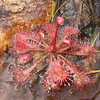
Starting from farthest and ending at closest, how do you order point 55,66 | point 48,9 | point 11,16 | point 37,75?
point 48,9, point 11,16, point 37,75, point 55,66

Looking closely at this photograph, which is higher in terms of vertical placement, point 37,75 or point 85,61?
point 85,61

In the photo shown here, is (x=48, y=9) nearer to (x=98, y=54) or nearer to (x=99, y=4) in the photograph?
(x=99, y=4)

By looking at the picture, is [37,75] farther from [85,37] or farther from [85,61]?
[85,37]

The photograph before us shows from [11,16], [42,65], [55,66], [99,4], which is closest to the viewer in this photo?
[55,66]

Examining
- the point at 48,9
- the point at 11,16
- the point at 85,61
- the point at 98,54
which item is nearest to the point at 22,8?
the point at 11,16

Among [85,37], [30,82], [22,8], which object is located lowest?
[30,82]

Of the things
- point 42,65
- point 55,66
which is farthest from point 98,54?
point 42,65

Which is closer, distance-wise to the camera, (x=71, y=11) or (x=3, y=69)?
(x=3, y=69)
